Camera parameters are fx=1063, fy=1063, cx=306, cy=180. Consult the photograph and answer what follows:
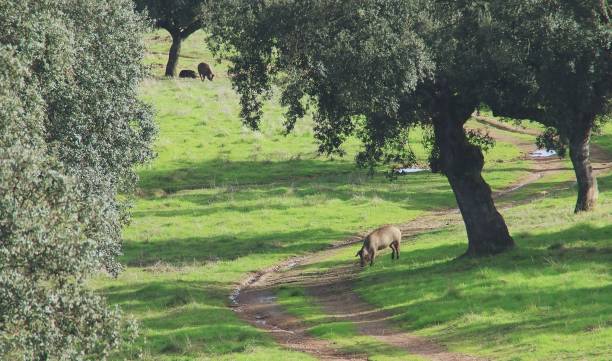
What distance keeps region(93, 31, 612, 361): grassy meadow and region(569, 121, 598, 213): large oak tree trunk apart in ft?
2.60

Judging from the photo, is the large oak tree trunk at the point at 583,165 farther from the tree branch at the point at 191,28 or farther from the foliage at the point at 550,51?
the tree branch at the point at 191,28

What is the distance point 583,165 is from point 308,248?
13.9 m

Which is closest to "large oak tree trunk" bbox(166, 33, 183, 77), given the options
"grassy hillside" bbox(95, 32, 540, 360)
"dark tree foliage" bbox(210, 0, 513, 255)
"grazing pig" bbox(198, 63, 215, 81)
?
"grazing pig" bbox(198, 63, 215, 81)

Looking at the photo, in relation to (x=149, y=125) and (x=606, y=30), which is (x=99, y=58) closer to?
(x=149, y=125)

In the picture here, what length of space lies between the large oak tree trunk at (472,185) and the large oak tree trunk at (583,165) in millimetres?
5415

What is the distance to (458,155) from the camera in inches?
1672

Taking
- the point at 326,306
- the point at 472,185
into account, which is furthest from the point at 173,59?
the point at 326,306

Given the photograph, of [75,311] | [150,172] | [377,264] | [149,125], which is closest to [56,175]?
[75,311]

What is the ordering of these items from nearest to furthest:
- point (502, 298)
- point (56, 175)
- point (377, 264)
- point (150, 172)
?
point (56, 175), point (502, 298), point (377, 264), point (150, 172)

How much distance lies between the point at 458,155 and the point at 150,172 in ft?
110

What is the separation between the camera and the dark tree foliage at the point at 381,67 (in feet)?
120

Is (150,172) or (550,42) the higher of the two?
(550,42)

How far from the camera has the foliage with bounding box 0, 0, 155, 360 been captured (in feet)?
65.8

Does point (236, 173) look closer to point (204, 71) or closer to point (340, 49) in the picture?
point (204, 71)
